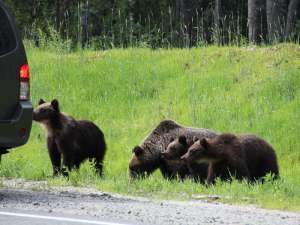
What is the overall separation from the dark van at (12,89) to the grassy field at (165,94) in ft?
10.3

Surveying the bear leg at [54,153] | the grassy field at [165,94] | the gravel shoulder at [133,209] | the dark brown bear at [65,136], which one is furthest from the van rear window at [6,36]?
the bear leg at [54,153]

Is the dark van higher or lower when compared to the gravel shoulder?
higher

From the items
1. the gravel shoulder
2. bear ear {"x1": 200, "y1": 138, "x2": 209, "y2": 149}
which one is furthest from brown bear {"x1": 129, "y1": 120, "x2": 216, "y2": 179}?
the gravel shoulder

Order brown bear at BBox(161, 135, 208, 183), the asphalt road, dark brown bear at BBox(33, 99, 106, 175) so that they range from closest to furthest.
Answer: the asphalt road → brown bear at BBox(161, 135, 208, 183) → dark brown bear at BBox(33, 99, 106, 175)

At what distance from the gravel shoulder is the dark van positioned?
758 mm

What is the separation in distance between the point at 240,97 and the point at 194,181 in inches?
220

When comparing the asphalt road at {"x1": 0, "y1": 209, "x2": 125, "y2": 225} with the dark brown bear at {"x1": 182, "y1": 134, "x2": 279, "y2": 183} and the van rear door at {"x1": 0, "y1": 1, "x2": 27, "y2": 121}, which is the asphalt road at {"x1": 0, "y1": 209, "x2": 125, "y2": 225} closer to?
the van rear door at {"x1": 0, "y1": 1, "x2": 27, "y2": 121}

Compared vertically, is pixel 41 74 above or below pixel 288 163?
above

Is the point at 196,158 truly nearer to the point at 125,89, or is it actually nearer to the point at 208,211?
the point at 208,211

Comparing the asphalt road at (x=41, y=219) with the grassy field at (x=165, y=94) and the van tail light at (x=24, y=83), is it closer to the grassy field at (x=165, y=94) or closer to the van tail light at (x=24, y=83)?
the van tail light at (x=24, y=83)

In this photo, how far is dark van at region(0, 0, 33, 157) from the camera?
1166 centimetres

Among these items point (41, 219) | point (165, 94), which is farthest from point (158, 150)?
point (41, 219)

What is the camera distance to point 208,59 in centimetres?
2234

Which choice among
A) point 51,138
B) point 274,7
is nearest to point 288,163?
point 51,138
